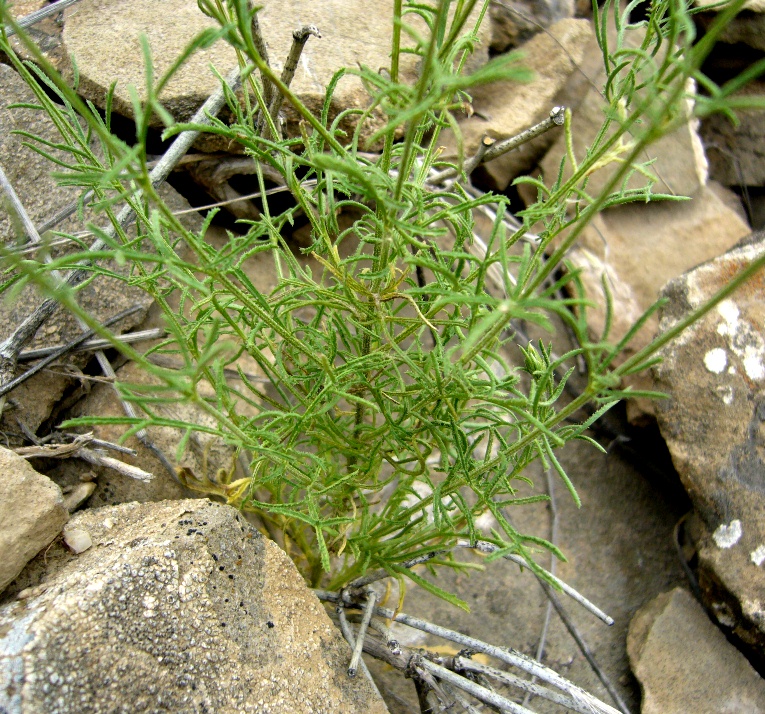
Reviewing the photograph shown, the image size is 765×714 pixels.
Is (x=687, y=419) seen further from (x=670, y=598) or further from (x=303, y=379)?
(x=303, y=379)

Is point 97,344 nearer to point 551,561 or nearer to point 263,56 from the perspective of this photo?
point 263,56

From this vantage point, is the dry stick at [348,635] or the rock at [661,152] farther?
the rock at [661,152]

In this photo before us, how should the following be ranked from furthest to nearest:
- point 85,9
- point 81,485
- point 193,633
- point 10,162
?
point 85,9
point 10,162
point 81,485
point 193,633

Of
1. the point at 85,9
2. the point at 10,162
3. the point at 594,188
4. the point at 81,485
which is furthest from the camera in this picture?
the point at 594,188

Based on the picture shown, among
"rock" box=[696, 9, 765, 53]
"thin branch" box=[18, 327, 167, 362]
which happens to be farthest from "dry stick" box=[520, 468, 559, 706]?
"rock" box=[696, 9, 765, 53]

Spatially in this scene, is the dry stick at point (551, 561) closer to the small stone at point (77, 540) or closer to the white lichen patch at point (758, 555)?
the white lichen patch at point (758, 555)

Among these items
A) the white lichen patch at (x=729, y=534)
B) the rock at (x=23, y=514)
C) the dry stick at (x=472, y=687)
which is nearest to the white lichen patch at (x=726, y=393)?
the white lichen patch at (x=729, y=534)

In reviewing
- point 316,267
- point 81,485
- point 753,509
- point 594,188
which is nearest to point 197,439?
point 81,485
